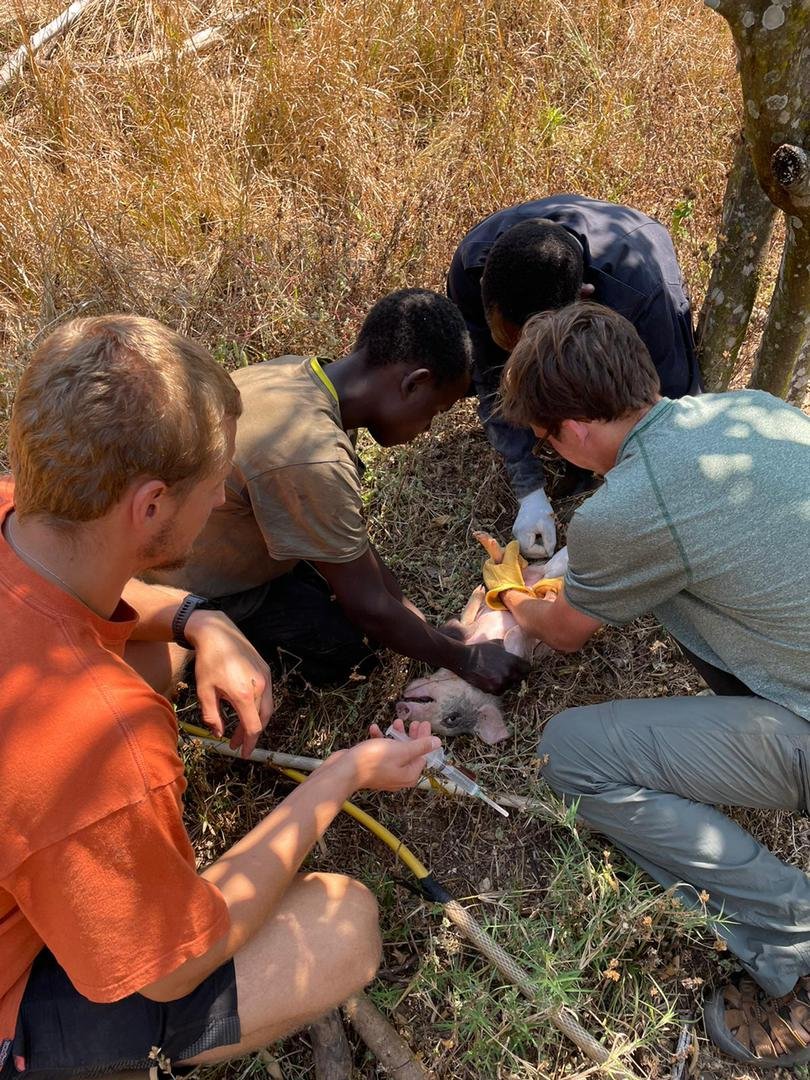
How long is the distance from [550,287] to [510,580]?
101 centimetres

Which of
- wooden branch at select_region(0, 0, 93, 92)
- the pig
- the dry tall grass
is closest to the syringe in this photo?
the pig

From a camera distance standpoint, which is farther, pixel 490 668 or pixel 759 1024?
pixel 490 668

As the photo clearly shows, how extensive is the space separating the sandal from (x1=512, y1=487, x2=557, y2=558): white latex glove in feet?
5.10

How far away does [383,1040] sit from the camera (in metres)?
2.18

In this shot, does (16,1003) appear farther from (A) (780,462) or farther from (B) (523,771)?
(A) (780,462)

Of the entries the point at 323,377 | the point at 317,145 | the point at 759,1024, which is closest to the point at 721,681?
the point at 759,1024

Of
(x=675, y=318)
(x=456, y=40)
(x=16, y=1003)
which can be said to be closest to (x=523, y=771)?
(x=16, y=1003)

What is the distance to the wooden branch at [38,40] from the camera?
4875 millimetres

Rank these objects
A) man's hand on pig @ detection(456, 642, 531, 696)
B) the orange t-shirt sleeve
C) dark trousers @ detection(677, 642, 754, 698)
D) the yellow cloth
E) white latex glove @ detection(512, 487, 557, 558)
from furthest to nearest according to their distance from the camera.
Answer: white latex glove @ detection(512, 487, 557, 558) → the yellow cloth → man's hand on pig @ detection(456, 642, 531, 696) → dark trousers @ detection(677, 642, 754, 698) → the orange t-shirt sleeve

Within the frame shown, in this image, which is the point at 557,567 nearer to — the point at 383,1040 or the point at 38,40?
the point at 383,1040

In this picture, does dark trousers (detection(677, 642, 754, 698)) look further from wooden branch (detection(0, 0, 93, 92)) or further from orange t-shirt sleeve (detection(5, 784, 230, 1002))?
wooden branch (detection(0, 0, 93, 92))

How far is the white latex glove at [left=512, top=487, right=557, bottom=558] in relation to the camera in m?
3.23

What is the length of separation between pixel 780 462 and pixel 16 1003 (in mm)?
2108

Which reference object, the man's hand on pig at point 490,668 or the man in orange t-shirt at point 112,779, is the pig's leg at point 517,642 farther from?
the man in orange t-shirt at point 112,779
